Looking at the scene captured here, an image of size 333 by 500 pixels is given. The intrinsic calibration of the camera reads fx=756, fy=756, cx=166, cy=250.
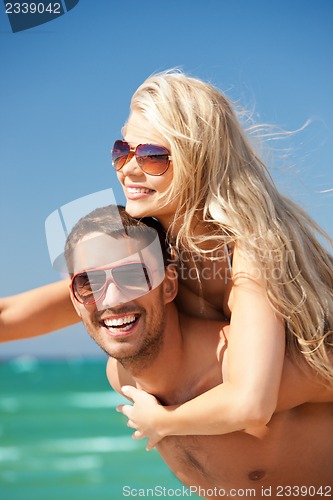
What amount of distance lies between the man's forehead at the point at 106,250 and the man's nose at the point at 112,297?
0.12 meters

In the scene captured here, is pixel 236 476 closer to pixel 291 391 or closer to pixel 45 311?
pixel 291 391

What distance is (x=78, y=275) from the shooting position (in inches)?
151

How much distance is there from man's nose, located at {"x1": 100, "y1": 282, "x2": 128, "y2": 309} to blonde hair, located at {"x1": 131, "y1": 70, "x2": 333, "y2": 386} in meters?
0.41

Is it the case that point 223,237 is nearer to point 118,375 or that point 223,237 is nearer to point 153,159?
point 153,159

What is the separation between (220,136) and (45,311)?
140 centimetres

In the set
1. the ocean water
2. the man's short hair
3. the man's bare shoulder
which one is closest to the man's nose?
the man's short hair

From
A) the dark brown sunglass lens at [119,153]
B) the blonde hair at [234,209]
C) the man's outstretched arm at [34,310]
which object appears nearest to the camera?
the blonde hair at [234,209]

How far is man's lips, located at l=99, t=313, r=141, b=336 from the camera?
12.4ft

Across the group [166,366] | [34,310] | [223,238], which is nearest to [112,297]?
[166,366]

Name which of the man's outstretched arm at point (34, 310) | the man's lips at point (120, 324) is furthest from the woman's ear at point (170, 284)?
the man's outstretched arm at point (34, 310)

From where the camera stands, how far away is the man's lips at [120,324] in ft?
→ 12.4

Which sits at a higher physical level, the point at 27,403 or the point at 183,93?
the point at 183,93

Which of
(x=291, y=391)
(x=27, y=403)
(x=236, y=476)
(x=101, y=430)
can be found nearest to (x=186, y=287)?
(x=291, y=391)

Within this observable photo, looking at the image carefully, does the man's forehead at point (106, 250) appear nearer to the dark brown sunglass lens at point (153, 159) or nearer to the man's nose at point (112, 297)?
the man's nose at point (112, 297)
